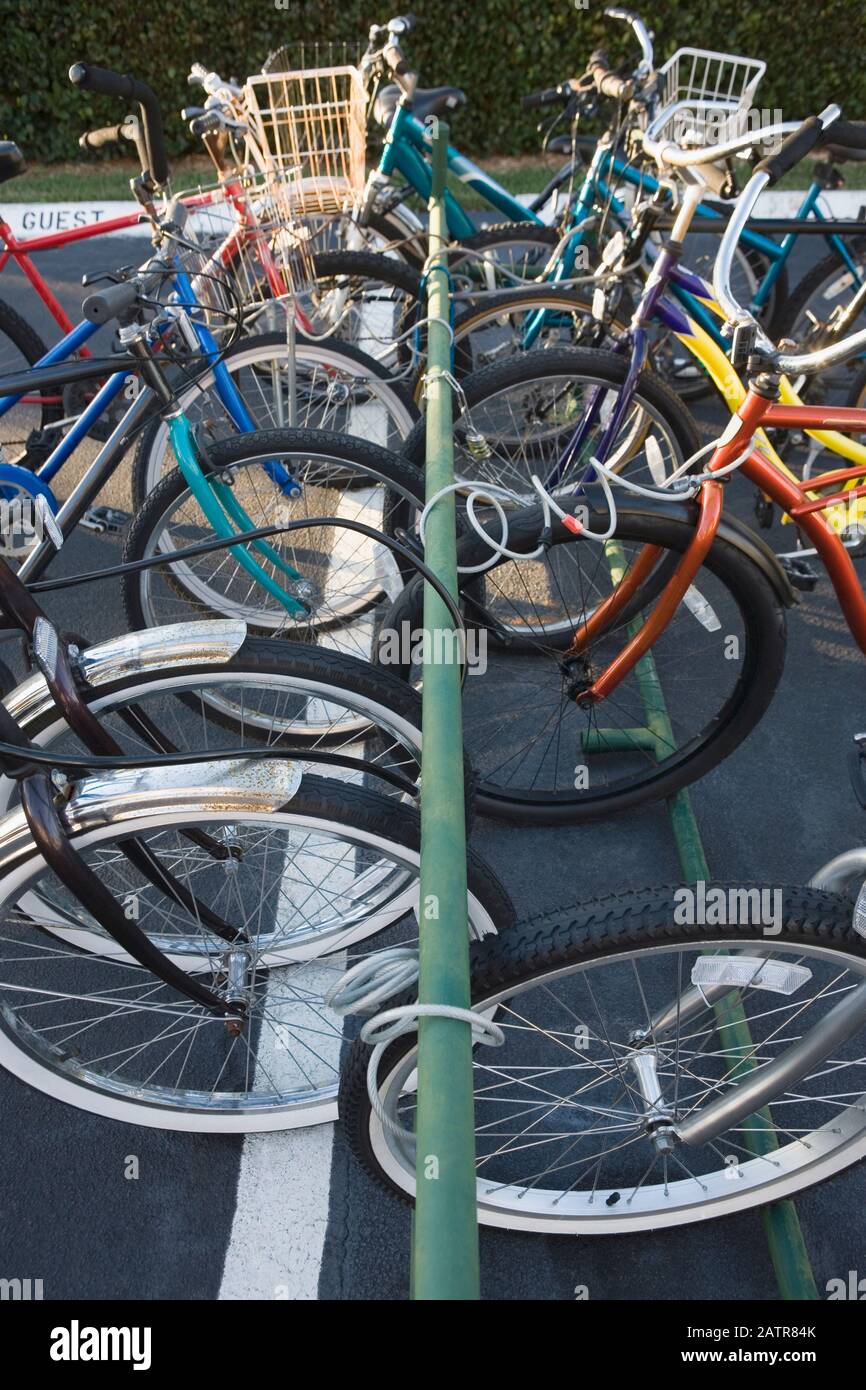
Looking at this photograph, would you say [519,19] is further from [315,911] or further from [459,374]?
[315,911]

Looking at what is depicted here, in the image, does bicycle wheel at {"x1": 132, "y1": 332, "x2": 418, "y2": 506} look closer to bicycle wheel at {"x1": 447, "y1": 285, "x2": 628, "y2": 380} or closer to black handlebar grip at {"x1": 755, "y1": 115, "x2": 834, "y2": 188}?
bicycle wheel at {"x1": 447, "y1": 285, "x2": 628, "y2": 380}

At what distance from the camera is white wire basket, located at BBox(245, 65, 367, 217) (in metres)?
3.24

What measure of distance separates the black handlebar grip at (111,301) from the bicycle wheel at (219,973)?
127 cm

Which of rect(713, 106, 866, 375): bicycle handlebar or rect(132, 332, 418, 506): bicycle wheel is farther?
rect(132, 332, 418, 506): bicycle wheel

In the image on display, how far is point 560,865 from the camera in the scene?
3006 millimetres

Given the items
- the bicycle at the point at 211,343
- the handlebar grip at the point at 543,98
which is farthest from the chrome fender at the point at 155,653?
the handlebar grip at the point at 543,98

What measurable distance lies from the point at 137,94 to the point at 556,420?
194 cm

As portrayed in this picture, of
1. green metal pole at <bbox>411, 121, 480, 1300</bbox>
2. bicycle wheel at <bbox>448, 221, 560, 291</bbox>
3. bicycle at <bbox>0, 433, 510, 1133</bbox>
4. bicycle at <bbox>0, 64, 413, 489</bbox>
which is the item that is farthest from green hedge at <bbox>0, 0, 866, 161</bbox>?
green metal pole at <bbox>411, 121, 480, 1300</bbox>

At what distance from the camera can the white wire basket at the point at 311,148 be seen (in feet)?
10.6

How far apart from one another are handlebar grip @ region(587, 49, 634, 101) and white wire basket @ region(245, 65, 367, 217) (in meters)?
0.93

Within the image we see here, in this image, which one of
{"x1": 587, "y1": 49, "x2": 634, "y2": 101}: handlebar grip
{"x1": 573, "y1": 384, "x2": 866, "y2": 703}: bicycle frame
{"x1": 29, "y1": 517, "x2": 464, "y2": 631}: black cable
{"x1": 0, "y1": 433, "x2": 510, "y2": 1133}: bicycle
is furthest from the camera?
{"x1": 587, "y1": 49, "x2": 634, "y2": 101}: handlebar grip

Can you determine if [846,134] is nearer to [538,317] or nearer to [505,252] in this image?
[538,317]

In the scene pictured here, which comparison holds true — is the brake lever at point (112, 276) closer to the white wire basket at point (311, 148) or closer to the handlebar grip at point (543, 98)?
the white wire basket at point (311, 148)

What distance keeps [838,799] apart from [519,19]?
6091 millimetres
